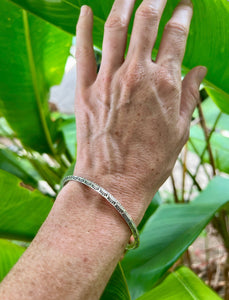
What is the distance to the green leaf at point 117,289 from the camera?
537mm

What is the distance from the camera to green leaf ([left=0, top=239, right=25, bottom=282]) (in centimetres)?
57

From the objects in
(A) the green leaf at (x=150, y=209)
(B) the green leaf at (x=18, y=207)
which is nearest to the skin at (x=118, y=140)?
(B) the green leaf at (x=18, y=207)

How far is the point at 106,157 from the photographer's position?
0.45 metres

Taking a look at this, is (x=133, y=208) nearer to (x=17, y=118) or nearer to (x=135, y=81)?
(x=135, y=81)

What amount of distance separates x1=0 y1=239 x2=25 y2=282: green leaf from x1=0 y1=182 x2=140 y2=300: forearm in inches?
8.2

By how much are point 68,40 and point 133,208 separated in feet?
1.96

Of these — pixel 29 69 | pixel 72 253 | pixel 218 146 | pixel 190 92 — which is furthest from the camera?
pixel 218 146

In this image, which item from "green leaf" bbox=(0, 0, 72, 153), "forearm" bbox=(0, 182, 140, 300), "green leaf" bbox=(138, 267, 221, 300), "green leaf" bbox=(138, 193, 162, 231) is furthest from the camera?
"green leaf" bbox=(0, 0, 72, 153)

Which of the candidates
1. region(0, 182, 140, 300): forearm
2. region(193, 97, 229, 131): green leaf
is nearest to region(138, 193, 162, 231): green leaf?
region(0, 182, 140, 300): forearm

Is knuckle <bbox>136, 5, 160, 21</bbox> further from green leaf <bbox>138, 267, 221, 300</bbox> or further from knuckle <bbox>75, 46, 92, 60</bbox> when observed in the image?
green leaf <bbox>138, 267, 221, 300</bbox>

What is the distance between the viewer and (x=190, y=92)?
0.48 meters

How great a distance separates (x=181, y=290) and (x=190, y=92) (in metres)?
0.32

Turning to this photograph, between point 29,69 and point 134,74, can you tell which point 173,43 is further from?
point 29,69

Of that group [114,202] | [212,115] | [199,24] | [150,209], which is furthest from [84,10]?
[212,115]
